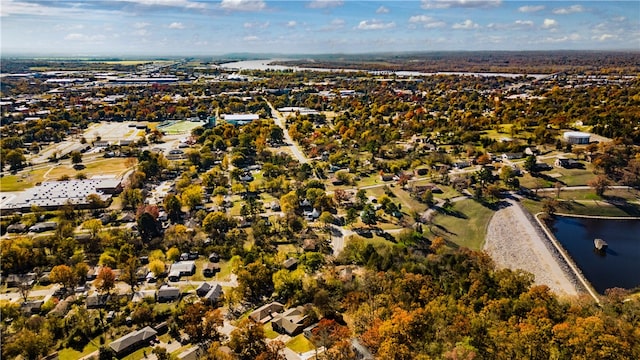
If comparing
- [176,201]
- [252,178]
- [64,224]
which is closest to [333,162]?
[252,178]

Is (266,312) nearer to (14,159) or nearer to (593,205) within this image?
(593,205)

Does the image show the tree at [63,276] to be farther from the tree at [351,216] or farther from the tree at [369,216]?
the tree at [369,216]

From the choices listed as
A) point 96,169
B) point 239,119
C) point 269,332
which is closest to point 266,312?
point 269,332

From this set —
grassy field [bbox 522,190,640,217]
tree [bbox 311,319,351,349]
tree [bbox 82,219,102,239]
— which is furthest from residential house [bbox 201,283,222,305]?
grassy field [bbox 522,190,640,217]

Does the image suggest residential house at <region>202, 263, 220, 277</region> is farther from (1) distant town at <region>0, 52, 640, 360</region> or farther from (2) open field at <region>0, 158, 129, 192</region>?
(2) open field at <region>0, 158, 129, 192</region>

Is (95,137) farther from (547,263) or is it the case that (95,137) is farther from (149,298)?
(547,263)

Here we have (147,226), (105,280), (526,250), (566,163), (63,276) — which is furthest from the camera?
(566,163)

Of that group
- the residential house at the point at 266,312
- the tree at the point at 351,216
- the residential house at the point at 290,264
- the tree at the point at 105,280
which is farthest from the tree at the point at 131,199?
the residential house at the point at 266,312
